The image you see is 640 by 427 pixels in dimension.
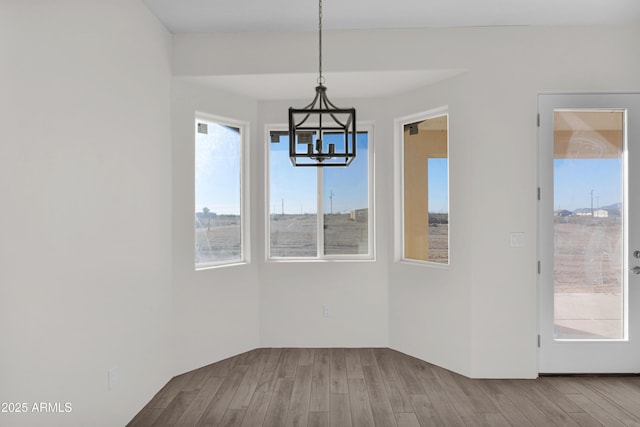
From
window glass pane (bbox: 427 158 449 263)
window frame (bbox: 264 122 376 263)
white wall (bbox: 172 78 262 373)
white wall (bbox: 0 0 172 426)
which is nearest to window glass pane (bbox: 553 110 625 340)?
window glass pane (bbox: 427 158 449 263)

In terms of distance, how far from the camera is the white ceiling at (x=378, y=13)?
10.1 ft

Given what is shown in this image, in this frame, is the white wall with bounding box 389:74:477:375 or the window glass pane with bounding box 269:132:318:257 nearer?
the white wall with bounding box 389:74:477:375

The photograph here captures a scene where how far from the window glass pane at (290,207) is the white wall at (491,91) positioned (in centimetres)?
110

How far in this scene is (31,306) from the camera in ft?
6.42

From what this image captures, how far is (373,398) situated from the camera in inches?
123

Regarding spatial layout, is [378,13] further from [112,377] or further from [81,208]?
[112,377]

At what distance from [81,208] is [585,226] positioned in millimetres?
3739

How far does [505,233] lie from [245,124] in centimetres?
264

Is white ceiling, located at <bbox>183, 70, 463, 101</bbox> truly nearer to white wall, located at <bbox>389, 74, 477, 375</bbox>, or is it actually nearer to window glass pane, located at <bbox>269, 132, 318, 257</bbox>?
white wall, located at <bbox>389, 74, 477, 375</bbox>

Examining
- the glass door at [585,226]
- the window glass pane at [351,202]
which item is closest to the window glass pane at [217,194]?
the window glass pane at [351,202]

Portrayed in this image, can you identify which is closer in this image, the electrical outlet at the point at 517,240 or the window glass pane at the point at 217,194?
the electrical outlet at the point at 517,240

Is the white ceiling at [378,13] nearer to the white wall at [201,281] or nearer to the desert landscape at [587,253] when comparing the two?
the white wall at [201,281]

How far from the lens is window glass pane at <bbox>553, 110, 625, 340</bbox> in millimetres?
3475

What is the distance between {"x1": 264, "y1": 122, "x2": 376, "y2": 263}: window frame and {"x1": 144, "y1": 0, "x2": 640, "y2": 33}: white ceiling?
1105 mm
